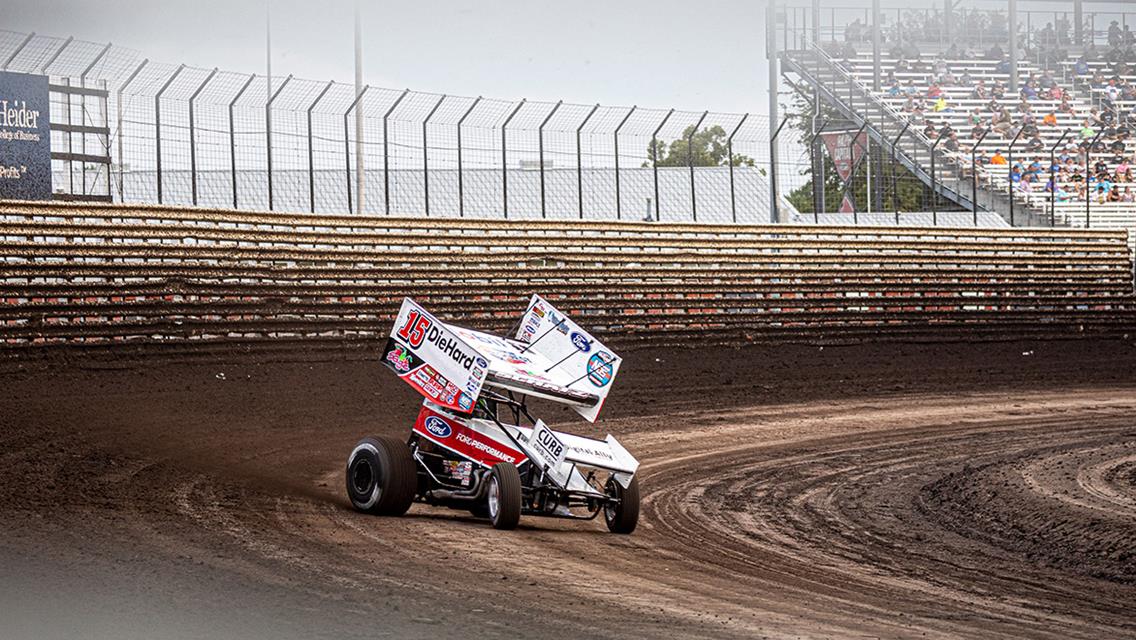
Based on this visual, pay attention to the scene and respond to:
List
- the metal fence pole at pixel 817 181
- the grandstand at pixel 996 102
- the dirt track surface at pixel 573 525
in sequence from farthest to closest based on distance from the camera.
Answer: the grandstand at pixel 996 102 < the metal fence pole at pixel 817 181 < the dirt track surface at pixel 573 525

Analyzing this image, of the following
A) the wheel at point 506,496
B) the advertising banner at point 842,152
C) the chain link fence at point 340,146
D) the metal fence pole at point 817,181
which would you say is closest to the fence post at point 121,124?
the chain link fence at point 340,146

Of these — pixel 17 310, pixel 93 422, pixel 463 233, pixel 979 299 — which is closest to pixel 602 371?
pixel 93 422

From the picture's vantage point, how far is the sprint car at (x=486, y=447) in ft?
33.1

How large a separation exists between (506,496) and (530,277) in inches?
527

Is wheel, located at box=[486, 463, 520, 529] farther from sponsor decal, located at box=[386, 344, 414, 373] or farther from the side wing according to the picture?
sponsor decal, located at box=[386, 344, 414, 373]

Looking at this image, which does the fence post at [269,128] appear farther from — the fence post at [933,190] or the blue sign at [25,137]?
the fence post at [933,190]

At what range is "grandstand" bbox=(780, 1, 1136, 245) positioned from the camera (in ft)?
114

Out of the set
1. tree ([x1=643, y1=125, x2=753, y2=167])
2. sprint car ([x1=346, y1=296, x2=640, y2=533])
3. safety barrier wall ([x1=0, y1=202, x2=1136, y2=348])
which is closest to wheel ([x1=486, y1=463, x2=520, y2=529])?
sprint car ([x1=346, y1=296, x2=640, y2=533])

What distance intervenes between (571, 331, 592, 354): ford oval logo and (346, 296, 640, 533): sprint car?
0.04 ft

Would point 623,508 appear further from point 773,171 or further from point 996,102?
point 996,102

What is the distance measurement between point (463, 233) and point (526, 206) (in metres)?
3.57

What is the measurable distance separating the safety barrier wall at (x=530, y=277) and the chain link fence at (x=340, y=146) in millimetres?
980

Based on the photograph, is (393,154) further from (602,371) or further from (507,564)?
(507,564)

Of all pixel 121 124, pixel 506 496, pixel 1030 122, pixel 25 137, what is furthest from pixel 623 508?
pixel 1030 122
